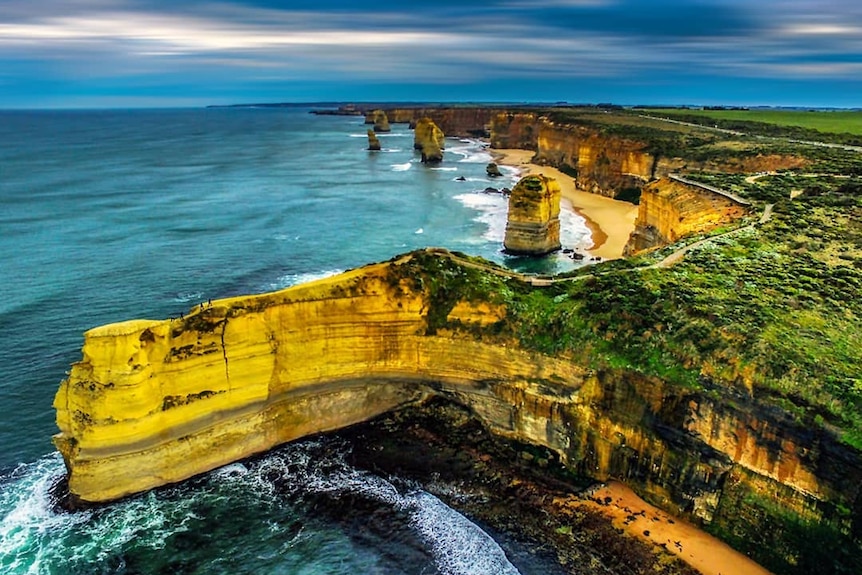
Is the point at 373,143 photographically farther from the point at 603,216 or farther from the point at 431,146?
the point at 603,216

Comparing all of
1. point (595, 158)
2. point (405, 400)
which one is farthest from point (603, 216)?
point (405, 400)

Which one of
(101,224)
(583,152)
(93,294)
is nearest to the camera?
(93,294)

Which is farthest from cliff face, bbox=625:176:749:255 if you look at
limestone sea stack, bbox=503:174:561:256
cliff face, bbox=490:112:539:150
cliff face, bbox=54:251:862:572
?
cliff face, bbox=490:112:539:150

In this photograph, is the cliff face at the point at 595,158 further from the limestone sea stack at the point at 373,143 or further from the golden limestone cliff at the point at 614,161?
the limestone sea stack at the point at 373,143

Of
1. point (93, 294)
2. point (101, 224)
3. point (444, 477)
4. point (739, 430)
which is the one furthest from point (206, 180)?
point (739, 430)

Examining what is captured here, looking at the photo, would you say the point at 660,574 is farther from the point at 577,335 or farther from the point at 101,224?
the point at 101,224

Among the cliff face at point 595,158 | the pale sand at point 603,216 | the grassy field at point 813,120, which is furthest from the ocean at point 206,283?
the grassy field at point 813,120

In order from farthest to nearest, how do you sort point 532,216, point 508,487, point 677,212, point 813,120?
1. point 813,120
2. point 532,216
3. point 677,212
4. point 508,487

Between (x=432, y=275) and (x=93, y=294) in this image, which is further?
(x=93, y=294)
